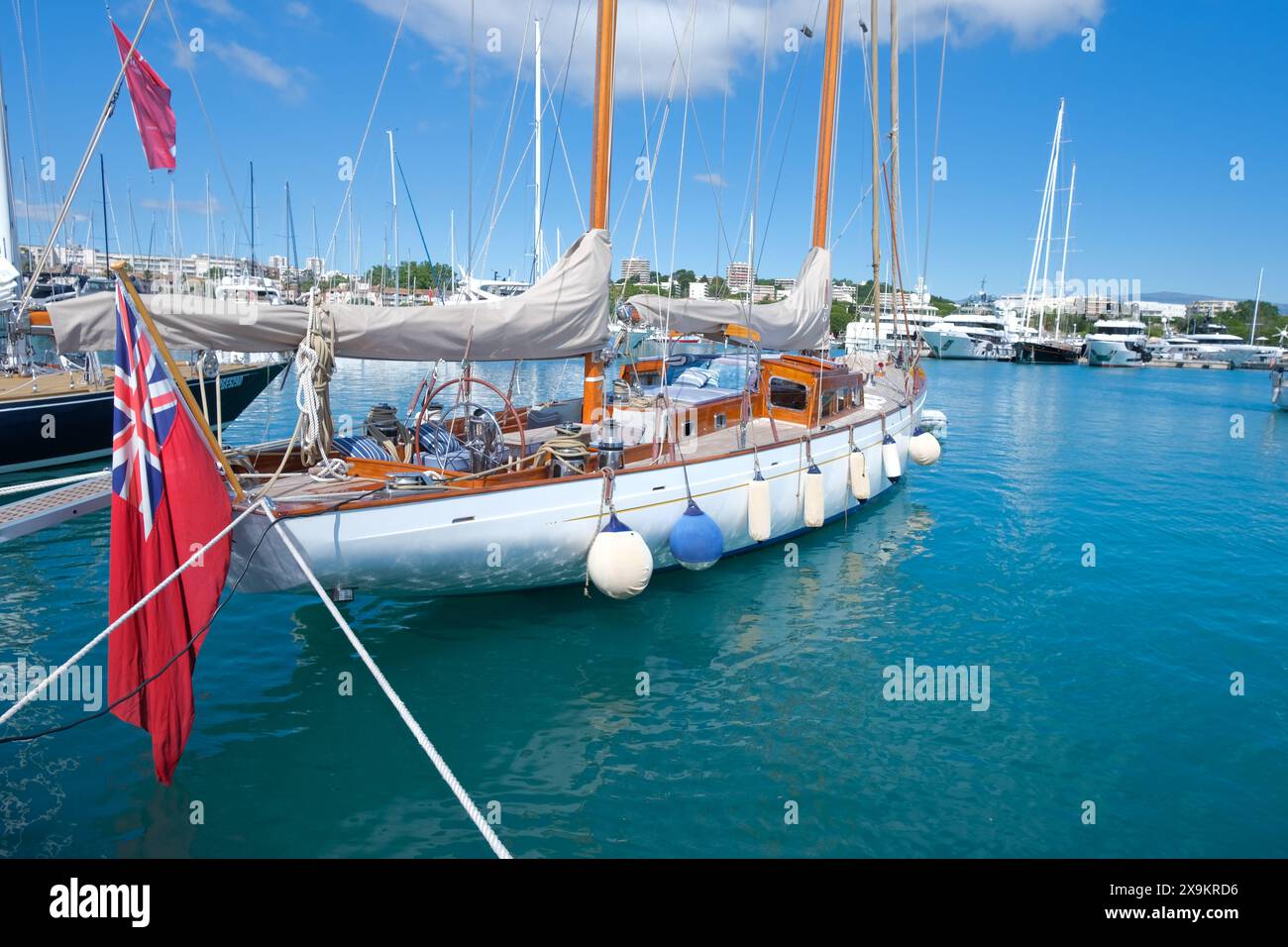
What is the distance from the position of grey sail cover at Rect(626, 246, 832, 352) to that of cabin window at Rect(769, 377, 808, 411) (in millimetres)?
668

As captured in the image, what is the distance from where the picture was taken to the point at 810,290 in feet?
53.7

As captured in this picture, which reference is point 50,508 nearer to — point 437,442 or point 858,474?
point 437,442

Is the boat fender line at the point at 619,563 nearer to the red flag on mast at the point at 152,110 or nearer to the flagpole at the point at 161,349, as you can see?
the flagpole at the point at 161,349

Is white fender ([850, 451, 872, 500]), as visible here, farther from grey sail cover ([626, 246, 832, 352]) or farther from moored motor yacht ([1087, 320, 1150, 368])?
moored motor yacht ([1087, 320, 1150, 368])

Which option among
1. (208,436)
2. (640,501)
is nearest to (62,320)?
(208,436)

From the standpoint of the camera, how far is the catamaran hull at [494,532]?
8.10 m

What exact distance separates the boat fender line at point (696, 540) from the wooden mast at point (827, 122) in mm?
9949

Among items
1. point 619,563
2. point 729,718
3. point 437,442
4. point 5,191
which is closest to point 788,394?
point 619,563

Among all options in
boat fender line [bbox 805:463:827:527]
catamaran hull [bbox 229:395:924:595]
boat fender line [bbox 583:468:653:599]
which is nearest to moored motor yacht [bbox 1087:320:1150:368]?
boat fender line [bbox 805:463:827:527]

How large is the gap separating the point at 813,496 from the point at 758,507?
5.39 ft

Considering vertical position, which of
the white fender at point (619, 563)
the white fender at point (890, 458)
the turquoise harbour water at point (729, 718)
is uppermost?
the white fender at point (890, 458)

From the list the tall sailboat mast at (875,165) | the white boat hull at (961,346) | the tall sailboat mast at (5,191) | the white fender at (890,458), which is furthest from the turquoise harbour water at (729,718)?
the white boat hull at (961,346)

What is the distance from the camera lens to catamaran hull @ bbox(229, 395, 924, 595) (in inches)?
319
